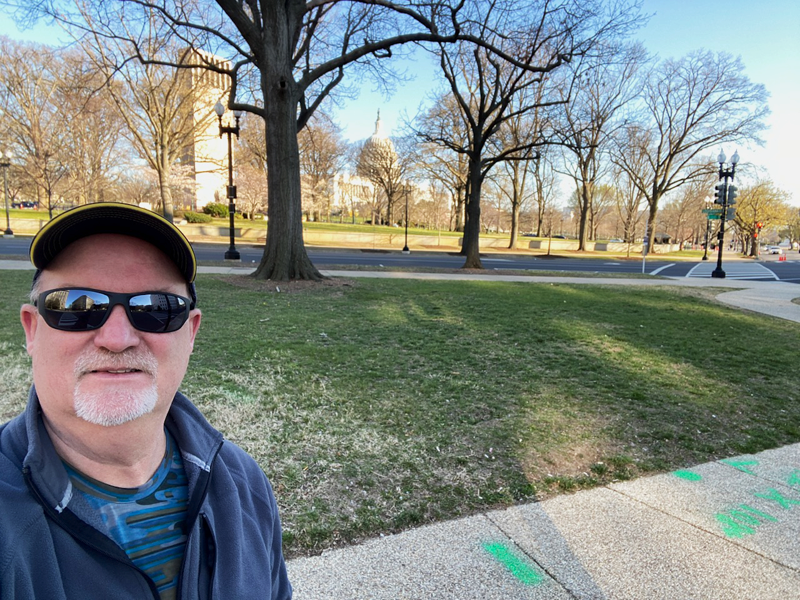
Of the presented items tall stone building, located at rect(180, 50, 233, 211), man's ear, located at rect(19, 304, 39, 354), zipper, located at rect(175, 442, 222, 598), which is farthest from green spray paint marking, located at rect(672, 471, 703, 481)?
tall stone building, located at rect(180, 50, 233, 211)

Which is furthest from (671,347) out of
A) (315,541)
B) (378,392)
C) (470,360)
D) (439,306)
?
(315,541)

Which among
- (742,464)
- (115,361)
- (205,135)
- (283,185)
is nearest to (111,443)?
(115,361)

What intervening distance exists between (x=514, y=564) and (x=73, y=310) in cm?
230

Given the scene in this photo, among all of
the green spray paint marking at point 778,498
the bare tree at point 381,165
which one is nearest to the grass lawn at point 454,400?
the green spray paint marking at point 778,498

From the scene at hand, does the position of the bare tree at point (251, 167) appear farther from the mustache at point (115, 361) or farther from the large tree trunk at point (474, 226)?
the mustache at point (115, 361)

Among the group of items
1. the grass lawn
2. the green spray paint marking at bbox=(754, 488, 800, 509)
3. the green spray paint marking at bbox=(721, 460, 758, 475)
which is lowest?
the green spray paint marking at bbox=(754, 488, 800, 509)

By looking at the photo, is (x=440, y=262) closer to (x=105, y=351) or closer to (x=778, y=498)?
(x=778, y=498)

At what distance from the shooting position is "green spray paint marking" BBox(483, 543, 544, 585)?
2.30m

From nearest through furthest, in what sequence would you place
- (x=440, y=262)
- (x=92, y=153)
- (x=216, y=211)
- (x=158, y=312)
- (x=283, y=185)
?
(x=158, y=312), (x=283, y=185), (x=440, y=262), (x=92, y=153), (x=216, y=211)

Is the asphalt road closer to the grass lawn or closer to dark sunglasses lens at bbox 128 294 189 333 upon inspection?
the grass lawn

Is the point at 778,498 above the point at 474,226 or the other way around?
the other way around

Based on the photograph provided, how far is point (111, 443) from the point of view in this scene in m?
1.14

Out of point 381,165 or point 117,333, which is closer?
point 117,333

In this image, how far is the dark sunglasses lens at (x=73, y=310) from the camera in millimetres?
1135
